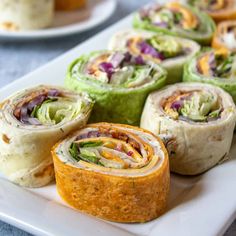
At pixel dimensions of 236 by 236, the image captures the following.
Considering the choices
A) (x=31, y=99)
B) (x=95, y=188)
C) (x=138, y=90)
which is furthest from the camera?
(x=138, y=90)

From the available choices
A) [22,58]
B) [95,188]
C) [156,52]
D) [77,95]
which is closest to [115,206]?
[95,188]

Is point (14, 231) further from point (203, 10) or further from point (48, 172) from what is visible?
point (203, 10)

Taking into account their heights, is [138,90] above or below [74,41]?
above

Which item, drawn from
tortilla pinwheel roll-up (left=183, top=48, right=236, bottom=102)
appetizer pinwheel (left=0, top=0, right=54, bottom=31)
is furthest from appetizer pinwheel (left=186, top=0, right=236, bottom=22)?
appetizer pinwheel (left=0, top=0, right=54, bottom=31)

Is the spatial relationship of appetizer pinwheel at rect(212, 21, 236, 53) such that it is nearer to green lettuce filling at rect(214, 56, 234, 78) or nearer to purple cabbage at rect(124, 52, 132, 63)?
green lettuce filling at rect(214, 56, 234, 78)

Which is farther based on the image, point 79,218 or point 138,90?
point 138,90

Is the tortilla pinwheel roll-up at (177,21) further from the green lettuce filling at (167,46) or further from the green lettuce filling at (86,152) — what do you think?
the green lettuce filling at (86,152)

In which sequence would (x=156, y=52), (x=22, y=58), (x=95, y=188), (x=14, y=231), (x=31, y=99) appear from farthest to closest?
(x=22, y=58)
(x=156, y=52)
(x=31, y=99)
(x=14, y=231)
(x=95, y=188)

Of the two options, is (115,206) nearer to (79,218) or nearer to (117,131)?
(79,218)
